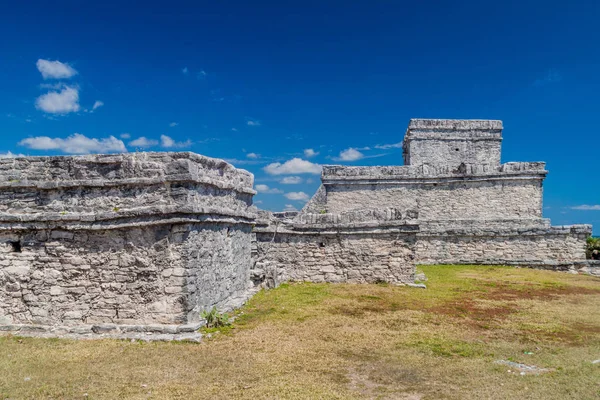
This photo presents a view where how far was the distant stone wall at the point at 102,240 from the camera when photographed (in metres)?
7.70

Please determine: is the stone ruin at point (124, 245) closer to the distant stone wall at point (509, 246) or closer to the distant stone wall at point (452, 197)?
the distant stone wall at point (509, 246)

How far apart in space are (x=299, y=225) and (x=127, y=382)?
849 centimetres

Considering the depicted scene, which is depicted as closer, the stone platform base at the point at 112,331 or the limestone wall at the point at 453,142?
the stone platform base at the point at 112,331

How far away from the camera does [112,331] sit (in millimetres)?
7574

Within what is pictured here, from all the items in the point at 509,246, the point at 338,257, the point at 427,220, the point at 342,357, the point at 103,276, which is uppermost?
the point at 427,220

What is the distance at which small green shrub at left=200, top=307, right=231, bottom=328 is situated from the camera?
820cm

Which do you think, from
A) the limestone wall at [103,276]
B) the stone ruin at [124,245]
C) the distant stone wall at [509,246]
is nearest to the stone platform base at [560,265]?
the distant stone wall at [509,246]

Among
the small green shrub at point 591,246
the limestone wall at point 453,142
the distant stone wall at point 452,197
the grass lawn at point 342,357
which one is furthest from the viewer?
the limestone wall at point 453,142

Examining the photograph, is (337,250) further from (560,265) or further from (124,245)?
(560,265)

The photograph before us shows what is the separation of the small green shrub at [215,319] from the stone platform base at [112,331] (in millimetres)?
356

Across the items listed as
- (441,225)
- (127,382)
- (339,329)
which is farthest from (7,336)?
(441,225)

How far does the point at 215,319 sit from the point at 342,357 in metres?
2.85

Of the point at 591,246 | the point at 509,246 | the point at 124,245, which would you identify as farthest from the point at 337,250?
the point at 591,246

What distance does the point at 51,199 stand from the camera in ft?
26.4
